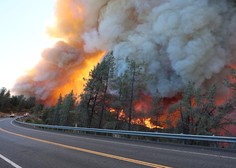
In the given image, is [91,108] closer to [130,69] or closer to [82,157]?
[130,69]

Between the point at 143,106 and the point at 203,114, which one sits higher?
the point at 143,106

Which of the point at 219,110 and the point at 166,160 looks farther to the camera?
the point at 219,110

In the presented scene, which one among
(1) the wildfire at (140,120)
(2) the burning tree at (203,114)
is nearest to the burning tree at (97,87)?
(1) the wildfire at (140,120)

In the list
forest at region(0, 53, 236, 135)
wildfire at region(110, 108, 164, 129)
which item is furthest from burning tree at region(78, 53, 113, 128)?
wildfire at region(110, 108, 164, 129)

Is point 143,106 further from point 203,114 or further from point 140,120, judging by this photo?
point 203,114

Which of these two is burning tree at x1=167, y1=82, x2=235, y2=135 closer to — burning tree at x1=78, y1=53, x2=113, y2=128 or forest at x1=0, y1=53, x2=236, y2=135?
forest at x1=0, y1=53, x2=236, y2=135

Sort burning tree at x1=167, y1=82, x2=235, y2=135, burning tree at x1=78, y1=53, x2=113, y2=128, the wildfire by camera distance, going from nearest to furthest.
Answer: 1. burning tree at x1=167, y1=82, x2=235, y2=135
2. burning tree at x1=78, y1=53, x2=113, y2=128
3. the wildfire

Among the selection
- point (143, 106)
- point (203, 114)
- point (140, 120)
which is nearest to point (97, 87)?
point (140, 120)

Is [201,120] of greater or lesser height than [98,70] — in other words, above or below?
below

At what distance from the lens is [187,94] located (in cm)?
3950

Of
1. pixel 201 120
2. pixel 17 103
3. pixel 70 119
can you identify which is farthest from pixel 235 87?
pixel 17 103

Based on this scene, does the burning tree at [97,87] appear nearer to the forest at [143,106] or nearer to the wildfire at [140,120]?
the forest at [143,106]

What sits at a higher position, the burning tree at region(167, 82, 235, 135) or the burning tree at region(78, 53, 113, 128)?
the burning tree at region(78, 53, 113, 128)

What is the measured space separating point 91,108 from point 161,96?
13.4 m
